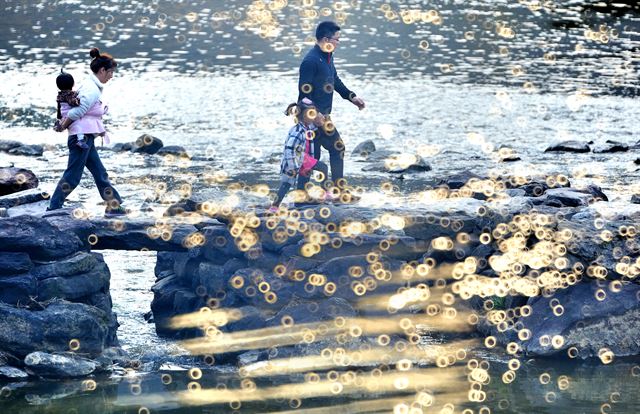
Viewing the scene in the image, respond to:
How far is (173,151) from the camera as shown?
22.2 metres

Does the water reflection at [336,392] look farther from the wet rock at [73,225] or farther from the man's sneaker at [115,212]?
the man's sneaker at [115,212]

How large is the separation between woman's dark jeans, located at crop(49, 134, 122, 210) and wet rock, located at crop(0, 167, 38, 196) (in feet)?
10.8

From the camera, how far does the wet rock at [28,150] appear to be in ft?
72.2

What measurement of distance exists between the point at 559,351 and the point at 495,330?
767mm

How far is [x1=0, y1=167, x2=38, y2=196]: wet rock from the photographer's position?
17.4 m

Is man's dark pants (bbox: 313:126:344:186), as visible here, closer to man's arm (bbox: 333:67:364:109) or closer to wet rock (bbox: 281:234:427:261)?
man's arm (bbox: 333:67:364:109)

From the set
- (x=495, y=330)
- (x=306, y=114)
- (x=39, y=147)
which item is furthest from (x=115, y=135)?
(x=495, y=330)

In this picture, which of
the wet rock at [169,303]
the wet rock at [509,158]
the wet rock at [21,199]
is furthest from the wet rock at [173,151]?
the wet rock at [169,303]

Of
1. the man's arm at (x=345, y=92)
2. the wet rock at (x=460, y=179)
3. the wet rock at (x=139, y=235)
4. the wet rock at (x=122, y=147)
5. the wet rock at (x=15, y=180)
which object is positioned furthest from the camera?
the wet rock at (x=122, y=147)

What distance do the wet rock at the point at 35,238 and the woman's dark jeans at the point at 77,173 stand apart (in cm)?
149

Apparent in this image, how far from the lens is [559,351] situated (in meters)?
12.3

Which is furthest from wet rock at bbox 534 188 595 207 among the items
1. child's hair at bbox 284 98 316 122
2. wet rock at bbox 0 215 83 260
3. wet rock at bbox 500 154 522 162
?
wet rock at bbox 0 215 83 260

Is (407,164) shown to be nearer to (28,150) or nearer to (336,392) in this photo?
(28,150)

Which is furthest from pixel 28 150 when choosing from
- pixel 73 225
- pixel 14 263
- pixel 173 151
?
pixel 14 263
